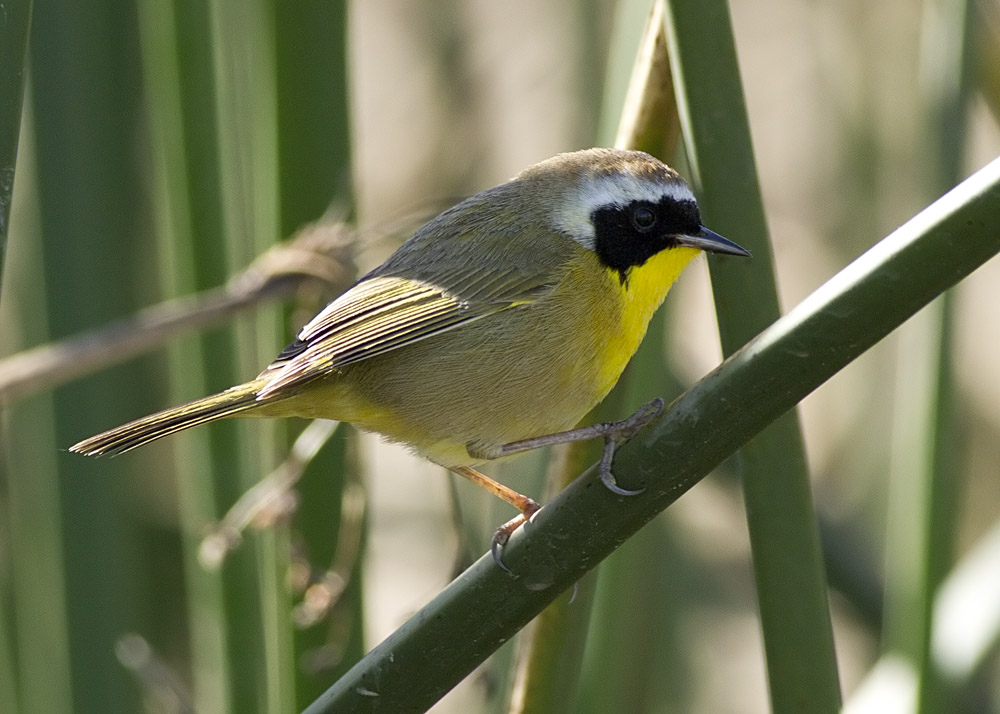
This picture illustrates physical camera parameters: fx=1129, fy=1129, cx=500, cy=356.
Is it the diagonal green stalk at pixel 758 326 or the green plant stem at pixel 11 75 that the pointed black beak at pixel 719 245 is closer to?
the diagonal green stalk at pixel 758 326

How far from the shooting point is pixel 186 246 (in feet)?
6.13

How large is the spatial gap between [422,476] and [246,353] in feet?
2.90

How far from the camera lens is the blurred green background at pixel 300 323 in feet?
5.74

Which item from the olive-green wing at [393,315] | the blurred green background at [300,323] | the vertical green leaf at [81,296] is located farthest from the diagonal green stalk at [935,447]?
the vertical green leaf at [81,296]

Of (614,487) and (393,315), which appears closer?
(614,487)

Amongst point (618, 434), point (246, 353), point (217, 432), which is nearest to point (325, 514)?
point (217, 432)

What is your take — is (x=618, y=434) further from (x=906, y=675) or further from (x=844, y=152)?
(x=844, y=152)

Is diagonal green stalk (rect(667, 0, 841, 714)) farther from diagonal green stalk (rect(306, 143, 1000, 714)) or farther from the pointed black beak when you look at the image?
diagonal green stalk (rect(306, 143, 1000, 714))

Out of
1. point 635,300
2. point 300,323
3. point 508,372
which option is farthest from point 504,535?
point 300,323

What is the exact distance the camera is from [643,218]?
5.95ft

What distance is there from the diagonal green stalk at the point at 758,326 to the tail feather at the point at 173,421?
765 mm

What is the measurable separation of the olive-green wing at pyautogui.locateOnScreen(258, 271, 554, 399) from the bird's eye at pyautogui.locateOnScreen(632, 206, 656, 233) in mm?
171

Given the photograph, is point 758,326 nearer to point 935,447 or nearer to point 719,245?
point 719,245

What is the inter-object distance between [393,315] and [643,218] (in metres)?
0.43
